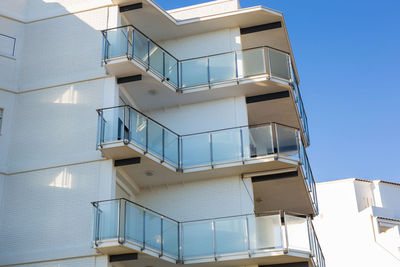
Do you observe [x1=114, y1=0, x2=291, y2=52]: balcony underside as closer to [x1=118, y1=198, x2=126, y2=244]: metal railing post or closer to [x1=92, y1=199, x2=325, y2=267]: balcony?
[x1=92, y1=199, x2=325, y2=267]: balcony

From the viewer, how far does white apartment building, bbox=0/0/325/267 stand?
17234 mm


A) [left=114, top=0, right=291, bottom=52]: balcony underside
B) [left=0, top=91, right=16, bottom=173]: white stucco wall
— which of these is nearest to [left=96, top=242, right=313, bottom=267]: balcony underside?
[left=0, top=91, right=16, bottom=173]: white stucco wall

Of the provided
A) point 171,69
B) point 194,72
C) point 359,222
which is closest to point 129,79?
point 171,69

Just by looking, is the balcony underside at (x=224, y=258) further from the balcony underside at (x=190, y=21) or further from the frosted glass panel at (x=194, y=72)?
the balcony underside at (x=190, y=21)

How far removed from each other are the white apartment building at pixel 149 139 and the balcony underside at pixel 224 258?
4 cm

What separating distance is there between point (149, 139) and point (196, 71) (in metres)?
3.38

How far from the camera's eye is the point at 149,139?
18.4 meters

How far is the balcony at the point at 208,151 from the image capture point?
59.6 feet

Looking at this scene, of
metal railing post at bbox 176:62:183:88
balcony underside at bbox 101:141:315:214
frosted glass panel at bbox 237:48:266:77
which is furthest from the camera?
metal railing post at bbox 176:62:183:88

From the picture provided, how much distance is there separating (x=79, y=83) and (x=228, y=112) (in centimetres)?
497

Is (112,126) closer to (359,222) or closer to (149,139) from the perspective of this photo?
(149,139)

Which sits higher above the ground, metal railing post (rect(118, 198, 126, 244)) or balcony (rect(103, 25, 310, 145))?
balcony (rect(103, 25, 310, 145))

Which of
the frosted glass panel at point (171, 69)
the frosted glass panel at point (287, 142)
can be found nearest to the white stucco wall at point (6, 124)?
the frosted glass panel at point (171, 69)

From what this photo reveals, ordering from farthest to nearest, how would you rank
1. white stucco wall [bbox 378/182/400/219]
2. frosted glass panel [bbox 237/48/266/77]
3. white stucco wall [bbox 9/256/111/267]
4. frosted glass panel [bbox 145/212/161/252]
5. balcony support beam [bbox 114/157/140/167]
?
white stucco wall [bbox 378/182/400/219], frosted glass panel [bbox 237/48/266/77], balcony support beam [bbox 114/157/140/167], frosted glass panel [bbox 145/212/161/252], white stucco wall [bbox 9/256/111/267]
